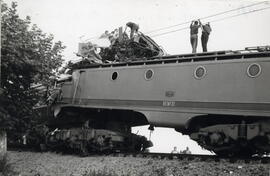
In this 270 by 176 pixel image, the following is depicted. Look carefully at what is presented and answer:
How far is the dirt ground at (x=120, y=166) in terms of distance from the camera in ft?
34.1

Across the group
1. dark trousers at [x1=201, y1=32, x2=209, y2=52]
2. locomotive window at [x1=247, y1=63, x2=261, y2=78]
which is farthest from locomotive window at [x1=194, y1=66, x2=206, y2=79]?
dark trousers at [x1=201, y1=32, x2=209, y2=52]

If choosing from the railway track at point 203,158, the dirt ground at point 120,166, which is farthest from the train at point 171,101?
the dirt ground at point 120,166

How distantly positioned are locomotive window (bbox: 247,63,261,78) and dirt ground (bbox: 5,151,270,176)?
8.96 ft

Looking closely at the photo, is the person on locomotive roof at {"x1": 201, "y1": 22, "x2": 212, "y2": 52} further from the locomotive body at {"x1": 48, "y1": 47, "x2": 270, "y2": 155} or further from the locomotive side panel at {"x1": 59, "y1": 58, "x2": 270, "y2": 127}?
the locomotive side panel at {"x1": 59, "y1": 58, "x2": 270, "y2": 127}

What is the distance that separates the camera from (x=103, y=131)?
51.2 feet

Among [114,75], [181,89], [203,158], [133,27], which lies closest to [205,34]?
[133,27]

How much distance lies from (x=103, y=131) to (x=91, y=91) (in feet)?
5.70

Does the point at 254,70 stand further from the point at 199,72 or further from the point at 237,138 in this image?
the point at 237,138

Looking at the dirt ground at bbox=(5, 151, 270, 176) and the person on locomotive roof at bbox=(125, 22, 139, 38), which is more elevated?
the person on locomotive roof at bbox=(125, 22, 139, 38)

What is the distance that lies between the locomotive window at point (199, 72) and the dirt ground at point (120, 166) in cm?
288

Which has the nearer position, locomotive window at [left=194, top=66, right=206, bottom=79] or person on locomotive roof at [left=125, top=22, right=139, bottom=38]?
locomotive window at [left=194, top=66, right=206, bottom=79]

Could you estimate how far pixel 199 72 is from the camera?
13156mm

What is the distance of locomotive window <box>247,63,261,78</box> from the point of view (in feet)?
38.9

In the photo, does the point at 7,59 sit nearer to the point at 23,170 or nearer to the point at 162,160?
the point at 23,170
